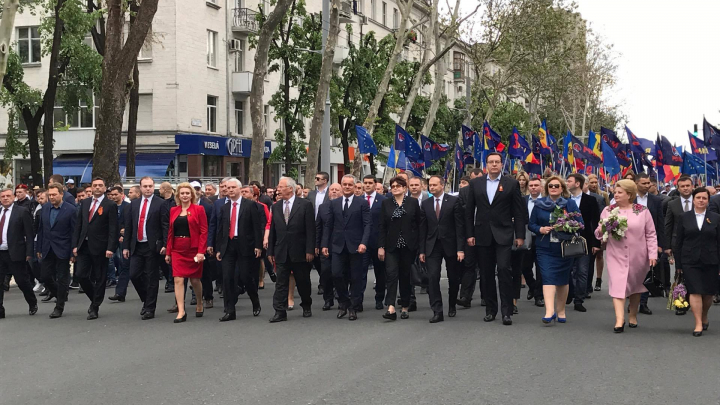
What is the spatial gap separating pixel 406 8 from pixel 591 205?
59.8ft

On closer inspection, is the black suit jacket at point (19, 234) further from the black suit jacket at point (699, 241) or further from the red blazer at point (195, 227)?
the black suit jacket at point (699, 241)

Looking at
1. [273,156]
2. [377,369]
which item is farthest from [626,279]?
[273,156]

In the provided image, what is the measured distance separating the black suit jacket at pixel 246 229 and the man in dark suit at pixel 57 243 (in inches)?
90.9

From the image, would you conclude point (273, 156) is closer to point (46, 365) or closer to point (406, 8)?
point (406, 8)

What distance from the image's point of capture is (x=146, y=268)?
12.8 metres

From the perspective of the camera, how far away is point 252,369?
8.30 metres

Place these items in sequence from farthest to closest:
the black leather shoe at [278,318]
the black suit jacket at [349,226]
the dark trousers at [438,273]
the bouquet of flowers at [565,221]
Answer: the black suit jacket at [349,226], the black leather shoe at [278,318], the dark trousers at [438,273], the bouquet of flowers at [565,221]

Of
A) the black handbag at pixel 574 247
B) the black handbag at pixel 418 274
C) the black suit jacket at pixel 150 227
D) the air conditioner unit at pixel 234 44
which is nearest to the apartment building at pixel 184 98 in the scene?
the air conditioner unit at pixel 234 44

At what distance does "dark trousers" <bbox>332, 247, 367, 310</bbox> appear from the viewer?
12148 mm

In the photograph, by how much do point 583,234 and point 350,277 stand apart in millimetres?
3305

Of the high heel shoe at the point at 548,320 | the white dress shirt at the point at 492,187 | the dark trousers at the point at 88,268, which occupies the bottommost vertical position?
the high heel shoe at the point at 548,320

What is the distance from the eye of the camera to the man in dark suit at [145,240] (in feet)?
41.2

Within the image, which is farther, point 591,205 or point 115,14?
point 115,14

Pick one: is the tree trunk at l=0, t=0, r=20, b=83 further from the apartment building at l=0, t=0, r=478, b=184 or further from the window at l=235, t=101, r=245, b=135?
the window at l=235, t=101, r=245, b=135
